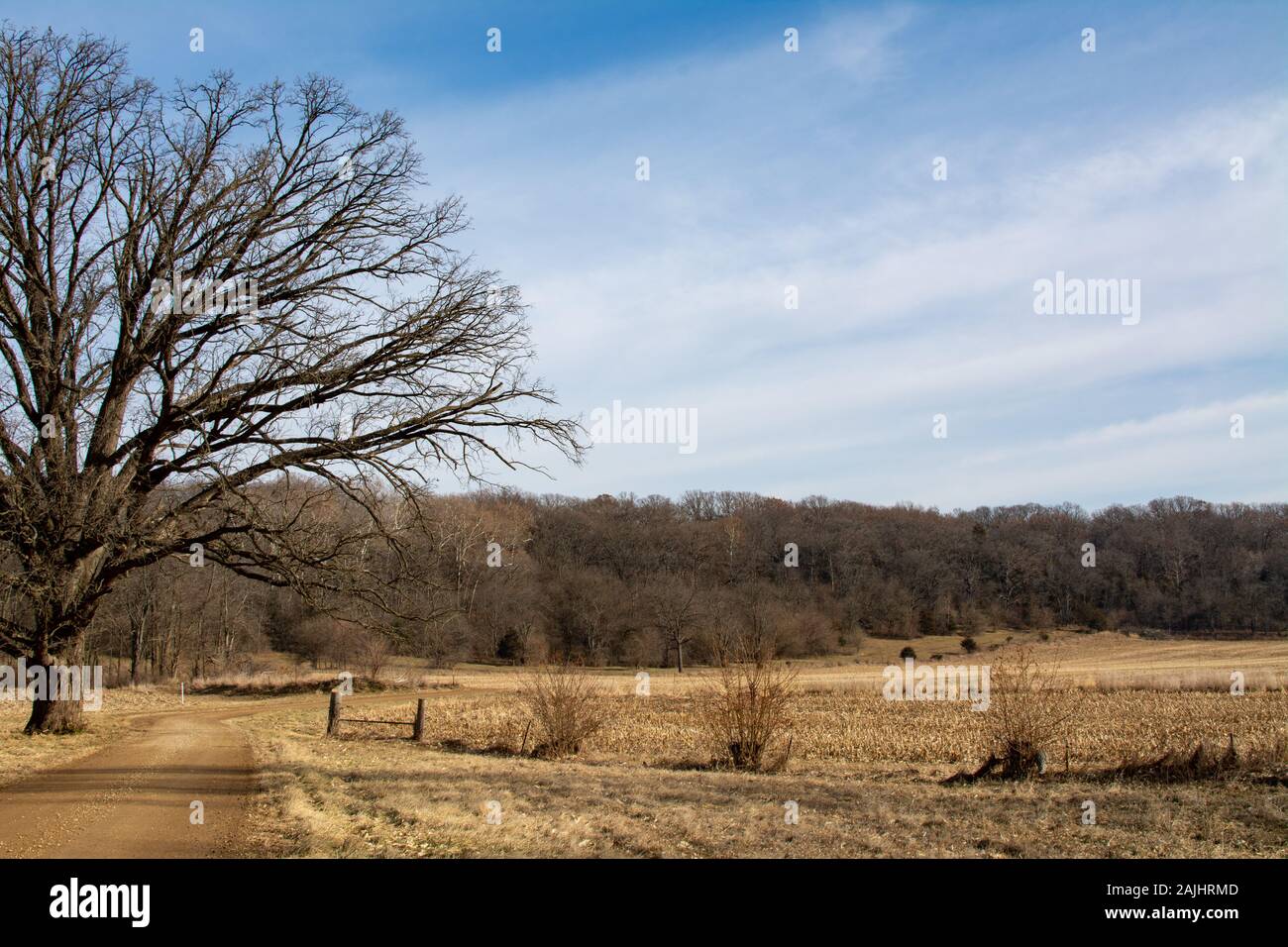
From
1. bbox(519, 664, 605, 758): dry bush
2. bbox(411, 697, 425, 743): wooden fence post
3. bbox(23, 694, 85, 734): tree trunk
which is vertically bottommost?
bbox(411, 697, 425, 743): wooden fence post

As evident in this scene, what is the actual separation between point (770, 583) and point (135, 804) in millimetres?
87453

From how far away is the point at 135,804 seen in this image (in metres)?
9.95

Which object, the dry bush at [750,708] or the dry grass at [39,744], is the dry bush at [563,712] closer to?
the dry bush at [750,708]

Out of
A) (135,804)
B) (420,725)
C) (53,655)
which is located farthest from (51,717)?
(420,725)

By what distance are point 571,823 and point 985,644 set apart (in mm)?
80729

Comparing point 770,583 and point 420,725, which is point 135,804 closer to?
point 420,725

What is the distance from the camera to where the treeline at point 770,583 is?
61844mm

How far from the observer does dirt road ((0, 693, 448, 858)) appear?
770cm

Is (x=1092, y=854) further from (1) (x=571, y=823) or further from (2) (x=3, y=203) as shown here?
(2) (x=3, y=203)

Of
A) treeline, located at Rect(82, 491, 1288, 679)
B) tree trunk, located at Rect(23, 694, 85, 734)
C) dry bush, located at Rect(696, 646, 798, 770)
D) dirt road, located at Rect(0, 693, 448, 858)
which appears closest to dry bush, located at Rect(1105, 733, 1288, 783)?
dry bush, located at Rect(696, 646, 798, 770)

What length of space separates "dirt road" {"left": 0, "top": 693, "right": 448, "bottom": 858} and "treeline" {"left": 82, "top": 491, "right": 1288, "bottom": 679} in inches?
1223

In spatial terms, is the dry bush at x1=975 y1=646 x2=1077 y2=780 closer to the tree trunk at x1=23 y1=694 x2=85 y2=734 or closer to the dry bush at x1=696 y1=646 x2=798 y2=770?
the dry bush at x1=696 y1=646 x2=798 y2=770
